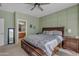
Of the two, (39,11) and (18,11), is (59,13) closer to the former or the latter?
(39,11)

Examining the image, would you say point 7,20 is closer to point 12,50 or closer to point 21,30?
point 21,30

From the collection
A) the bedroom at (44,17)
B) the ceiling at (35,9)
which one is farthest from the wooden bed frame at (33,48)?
the ceiling at (35,9)

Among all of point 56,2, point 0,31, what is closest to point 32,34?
point 0,31

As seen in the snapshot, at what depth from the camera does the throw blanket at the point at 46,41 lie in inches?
56.8

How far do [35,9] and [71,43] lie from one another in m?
0.86

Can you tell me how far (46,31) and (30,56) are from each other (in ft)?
1.71

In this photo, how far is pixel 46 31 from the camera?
1.60 meters

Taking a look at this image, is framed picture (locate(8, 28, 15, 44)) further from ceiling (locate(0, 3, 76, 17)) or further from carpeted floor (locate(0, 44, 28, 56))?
ceiling (locate(0, 3, 76, 17))

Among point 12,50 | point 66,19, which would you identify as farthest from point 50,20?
point 12,50

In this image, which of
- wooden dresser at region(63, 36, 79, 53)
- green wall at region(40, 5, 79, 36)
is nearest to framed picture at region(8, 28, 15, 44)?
green wall at region(40, 5, 79, 36)

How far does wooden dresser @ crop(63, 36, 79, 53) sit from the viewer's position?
4.78ft

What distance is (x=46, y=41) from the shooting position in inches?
58.2

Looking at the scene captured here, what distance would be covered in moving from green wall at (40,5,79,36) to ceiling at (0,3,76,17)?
0.07 m

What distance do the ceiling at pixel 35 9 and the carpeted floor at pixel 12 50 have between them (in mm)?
636
